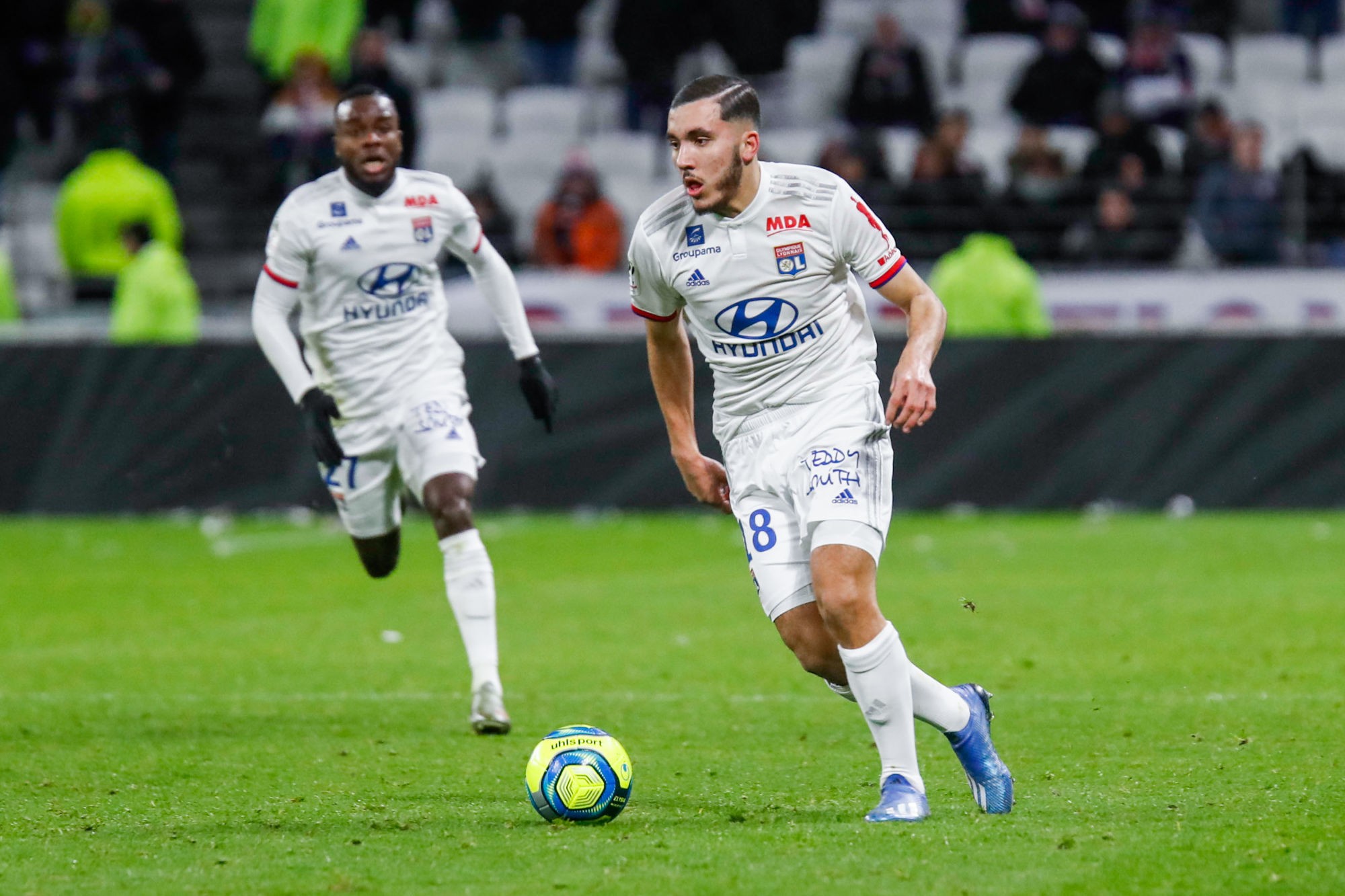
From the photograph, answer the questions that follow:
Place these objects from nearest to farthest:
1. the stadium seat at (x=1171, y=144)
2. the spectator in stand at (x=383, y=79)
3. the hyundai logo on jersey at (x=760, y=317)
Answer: the hyundai logo on jersey at (x=760, y=317)
the stadium seat at (x=1171, y=144)
the spectator in stand at (x=383, y=79)

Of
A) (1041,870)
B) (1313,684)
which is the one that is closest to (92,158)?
(1313,684)

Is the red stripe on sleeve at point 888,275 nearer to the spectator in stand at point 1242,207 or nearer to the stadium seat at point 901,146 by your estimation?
the spectator in stand at point 1242,207

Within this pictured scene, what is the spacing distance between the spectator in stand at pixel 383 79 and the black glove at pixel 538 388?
34.2ft

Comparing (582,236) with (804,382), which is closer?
(804,382)

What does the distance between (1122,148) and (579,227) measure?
4874 mm

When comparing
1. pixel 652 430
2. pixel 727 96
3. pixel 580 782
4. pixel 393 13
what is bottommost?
pixel 652 430

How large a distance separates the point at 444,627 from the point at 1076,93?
10.8 m

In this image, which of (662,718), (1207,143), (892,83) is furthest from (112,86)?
(662,718)

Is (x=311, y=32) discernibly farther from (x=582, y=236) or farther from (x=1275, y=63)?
(x=1275, y=63)

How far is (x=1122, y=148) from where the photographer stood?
1784 centimetres

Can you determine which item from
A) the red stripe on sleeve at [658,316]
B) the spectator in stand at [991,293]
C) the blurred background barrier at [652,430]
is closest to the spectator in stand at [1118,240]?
the spectator in stand at [991,293]

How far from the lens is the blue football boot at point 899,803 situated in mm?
5484

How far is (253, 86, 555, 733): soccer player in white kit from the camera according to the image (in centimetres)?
822

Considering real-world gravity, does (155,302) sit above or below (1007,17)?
below
